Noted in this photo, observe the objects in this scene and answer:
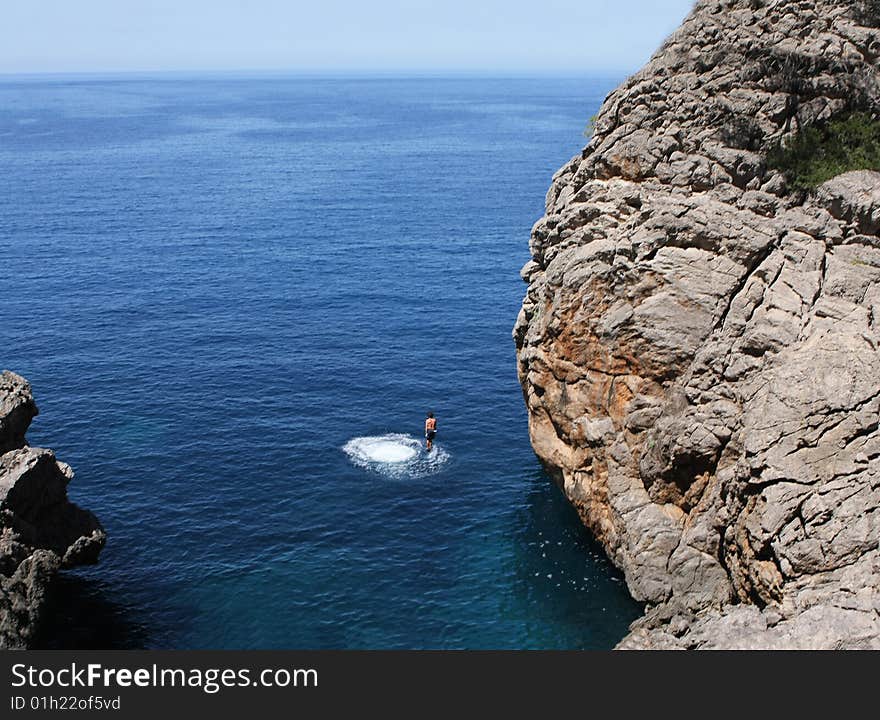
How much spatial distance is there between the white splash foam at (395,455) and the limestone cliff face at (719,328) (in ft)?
44.7

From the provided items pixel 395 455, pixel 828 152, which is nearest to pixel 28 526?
pixel 395 455

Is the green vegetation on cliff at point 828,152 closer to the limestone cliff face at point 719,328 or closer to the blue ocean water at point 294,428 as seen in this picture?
the limestone cliff face at point 719,328

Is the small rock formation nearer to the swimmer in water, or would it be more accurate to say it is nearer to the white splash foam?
the white splash foam

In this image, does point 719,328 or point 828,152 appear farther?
point 828,152

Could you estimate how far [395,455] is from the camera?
228 feet

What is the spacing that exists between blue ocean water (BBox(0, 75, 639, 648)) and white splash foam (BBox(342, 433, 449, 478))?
297 mm

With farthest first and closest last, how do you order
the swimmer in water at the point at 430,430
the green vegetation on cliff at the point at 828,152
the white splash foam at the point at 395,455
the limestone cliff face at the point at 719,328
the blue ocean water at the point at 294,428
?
the swimmer in water at the point at 430,430 < the white splash foam at the point at 395,455 < the blue ocean water at the point at 294,428 < the green vegetation on cliff at the point at 828,152 < the limestone cliff face at the point at 719,328

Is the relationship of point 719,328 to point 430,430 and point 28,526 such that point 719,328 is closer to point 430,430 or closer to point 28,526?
point 430,430

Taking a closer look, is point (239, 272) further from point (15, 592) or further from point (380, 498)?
point (15, 592)

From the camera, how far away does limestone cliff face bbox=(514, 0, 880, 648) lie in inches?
1636

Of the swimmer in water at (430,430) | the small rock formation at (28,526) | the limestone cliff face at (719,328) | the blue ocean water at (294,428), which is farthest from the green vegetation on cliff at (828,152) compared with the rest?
the small rock formation at (28,526)

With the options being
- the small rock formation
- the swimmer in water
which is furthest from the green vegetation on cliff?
the small rock formation

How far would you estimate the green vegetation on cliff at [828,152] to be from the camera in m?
49.4

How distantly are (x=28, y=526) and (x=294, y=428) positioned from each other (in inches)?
989
